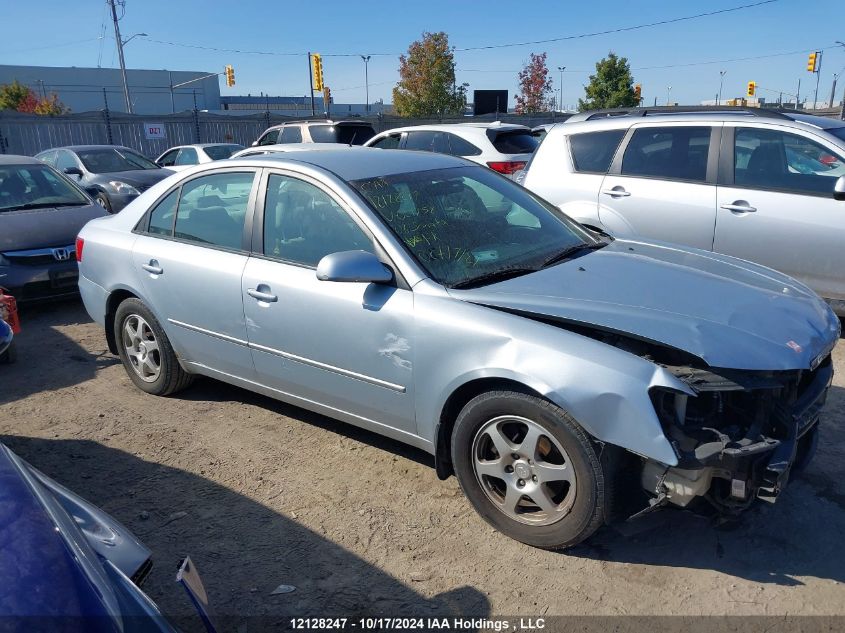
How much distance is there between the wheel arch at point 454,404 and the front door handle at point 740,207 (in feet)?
12.1

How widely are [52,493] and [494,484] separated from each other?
1.80m

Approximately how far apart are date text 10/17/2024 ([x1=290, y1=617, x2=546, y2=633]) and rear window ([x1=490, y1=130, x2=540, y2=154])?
29.2ft

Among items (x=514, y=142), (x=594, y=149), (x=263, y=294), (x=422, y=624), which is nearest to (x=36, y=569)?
(x=422, y=624)

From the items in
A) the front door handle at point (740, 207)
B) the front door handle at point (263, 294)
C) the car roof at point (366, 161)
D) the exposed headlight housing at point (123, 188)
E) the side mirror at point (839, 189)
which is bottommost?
the exposed headlight housing at point (123, 188)

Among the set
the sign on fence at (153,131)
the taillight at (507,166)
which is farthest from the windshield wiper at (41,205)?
the sign on fence at (153,131)

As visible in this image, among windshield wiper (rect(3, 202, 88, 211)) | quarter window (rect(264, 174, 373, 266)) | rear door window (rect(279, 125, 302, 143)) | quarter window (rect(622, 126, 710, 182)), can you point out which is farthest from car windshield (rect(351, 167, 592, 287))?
rear door window (rect(279, 125, 302, 143))

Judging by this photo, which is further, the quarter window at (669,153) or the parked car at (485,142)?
the parked car at (485,142)

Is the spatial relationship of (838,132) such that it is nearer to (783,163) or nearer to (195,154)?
(783,163)

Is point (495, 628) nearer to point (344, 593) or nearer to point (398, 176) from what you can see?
point (344, 593)

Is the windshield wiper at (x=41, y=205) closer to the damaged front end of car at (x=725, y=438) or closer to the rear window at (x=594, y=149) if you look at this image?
the rear window at (x=594, y=149)

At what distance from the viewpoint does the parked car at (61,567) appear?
1.57m

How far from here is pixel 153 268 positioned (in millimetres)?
4500

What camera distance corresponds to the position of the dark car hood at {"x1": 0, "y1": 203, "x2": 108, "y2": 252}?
22.8 ft

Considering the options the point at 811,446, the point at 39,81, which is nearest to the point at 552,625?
the point at 811,446
